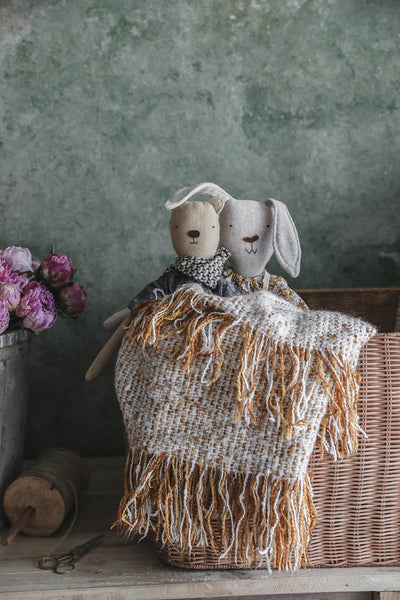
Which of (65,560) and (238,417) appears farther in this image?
(65,560)

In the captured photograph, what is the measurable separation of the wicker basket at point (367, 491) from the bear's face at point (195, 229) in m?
0.38

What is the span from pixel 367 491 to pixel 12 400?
74 centimetres

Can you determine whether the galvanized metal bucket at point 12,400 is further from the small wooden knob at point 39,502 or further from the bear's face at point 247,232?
the bear's face at point 247,232

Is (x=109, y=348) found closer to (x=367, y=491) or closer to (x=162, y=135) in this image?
(x=367, y=491)

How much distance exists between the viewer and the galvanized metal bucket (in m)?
1.12

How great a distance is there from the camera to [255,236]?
47.2 inches

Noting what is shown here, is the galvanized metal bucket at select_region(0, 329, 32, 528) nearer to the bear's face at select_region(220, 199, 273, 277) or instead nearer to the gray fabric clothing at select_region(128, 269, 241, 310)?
the gray fabric clothing at select_region(128, 269, 241, 310)

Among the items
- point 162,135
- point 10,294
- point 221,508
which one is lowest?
point 221,508

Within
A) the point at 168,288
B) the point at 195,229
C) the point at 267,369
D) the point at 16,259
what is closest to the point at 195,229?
the point at 195,229

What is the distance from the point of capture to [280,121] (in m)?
1.56

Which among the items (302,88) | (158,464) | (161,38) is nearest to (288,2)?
(302,88)

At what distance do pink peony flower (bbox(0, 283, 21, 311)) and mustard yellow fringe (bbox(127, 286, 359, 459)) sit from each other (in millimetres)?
363

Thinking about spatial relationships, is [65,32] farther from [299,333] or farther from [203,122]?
[299,333]

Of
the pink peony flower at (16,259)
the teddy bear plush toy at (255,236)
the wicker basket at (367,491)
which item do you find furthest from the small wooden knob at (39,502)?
the teddy bear plush toy at (255,236)
